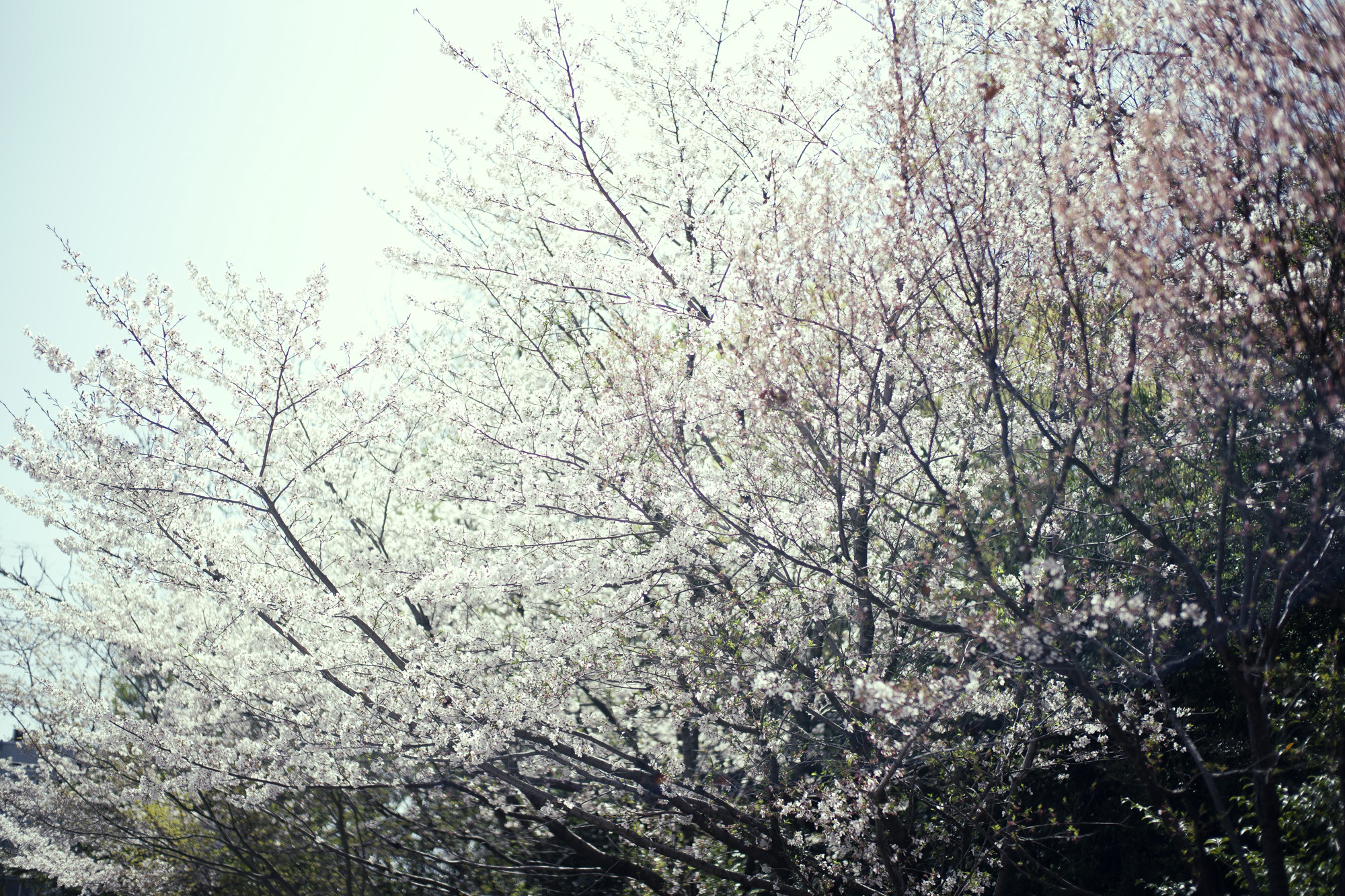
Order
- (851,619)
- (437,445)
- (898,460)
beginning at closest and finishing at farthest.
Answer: (898,460) < (851,619) < (437,445)

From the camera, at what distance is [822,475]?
12.6 ft

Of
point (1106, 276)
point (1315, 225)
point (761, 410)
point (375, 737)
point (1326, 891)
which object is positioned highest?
point (1106, 276)

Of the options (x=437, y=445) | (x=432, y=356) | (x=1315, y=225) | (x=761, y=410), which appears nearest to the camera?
(x=1315, y=225)

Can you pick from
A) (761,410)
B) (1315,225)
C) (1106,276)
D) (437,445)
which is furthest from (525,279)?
(1315,225)

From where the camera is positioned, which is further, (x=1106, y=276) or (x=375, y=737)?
(x=375, y=737)

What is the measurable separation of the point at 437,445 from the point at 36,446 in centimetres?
253

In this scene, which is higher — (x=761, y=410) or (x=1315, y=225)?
(x=1315, y=225)

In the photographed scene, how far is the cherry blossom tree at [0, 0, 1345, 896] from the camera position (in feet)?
10.5

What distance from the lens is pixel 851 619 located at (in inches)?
186

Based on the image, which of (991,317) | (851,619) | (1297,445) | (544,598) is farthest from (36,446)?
(1297,445)

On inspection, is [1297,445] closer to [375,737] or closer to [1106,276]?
[1106,276]

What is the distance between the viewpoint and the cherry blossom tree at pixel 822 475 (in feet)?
10.5

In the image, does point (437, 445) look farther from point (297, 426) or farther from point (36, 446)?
point (36, 446)

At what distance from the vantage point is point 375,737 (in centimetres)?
459
